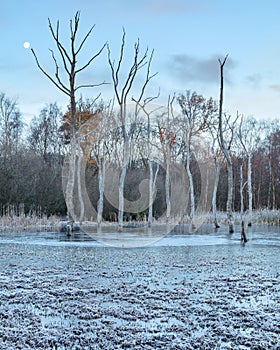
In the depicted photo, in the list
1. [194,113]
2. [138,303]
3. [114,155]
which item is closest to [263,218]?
[194,113]

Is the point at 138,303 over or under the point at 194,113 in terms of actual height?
under

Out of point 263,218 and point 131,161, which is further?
point 131,161

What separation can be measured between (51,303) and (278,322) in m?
3.07

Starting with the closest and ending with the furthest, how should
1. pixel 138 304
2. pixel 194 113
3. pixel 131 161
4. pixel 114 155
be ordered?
pixel 138 304 < pixel 194 113 < pixel 114 155 < pixel 131 161

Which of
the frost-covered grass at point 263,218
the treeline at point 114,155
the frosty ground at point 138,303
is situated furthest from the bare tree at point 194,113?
the frosty ground at point 138,303

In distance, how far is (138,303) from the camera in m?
6.30

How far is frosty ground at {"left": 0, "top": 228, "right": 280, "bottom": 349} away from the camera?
4.68 metres

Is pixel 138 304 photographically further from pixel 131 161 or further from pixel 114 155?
pixel 131 161

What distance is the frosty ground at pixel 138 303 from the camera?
468 centimetres

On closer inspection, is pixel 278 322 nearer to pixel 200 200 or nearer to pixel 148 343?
pixel 148 343

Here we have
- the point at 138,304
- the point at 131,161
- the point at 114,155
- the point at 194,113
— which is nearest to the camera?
the point at 138,304

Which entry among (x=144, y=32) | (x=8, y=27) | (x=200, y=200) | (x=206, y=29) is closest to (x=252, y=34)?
(x=206, y=29)

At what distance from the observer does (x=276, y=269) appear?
10.1 m

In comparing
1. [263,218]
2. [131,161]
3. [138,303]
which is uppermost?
[131,161]
